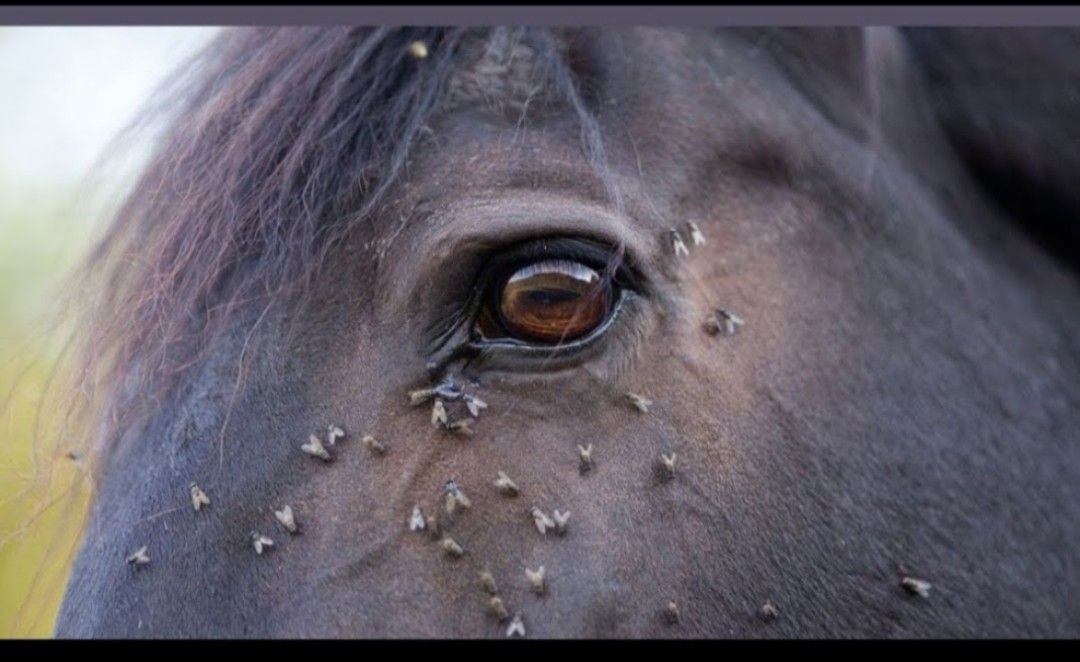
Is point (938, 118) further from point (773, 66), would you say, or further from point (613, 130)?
point (613, 130)

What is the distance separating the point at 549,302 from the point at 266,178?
36 centimetres

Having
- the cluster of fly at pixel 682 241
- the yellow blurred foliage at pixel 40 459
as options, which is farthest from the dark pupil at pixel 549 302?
the yellow blurred foliage at pixel 40 459

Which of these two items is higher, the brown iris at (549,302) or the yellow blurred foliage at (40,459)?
the brown iris at (549,302)

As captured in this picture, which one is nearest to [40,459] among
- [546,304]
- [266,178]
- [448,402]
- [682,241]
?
[266,178]

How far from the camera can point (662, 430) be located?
108 centimetres

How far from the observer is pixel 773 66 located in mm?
1372

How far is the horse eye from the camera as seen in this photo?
42.3 inches

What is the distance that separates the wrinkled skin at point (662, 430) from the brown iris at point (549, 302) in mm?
37

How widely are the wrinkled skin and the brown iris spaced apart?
0.04 m

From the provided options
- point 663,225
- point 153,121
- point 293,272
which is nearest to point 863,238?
point 663,225

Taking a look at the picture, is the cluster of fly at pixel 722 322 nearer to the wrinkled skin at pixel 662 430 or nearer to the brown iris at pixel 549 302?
the wrinkled skin at pixel 662 430

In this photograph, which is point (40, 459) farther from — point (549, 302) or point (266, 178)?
point (549, 302)

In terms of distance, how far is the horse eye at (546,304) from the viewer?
1074 mm

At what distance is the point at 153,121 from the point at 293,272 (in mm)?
397
